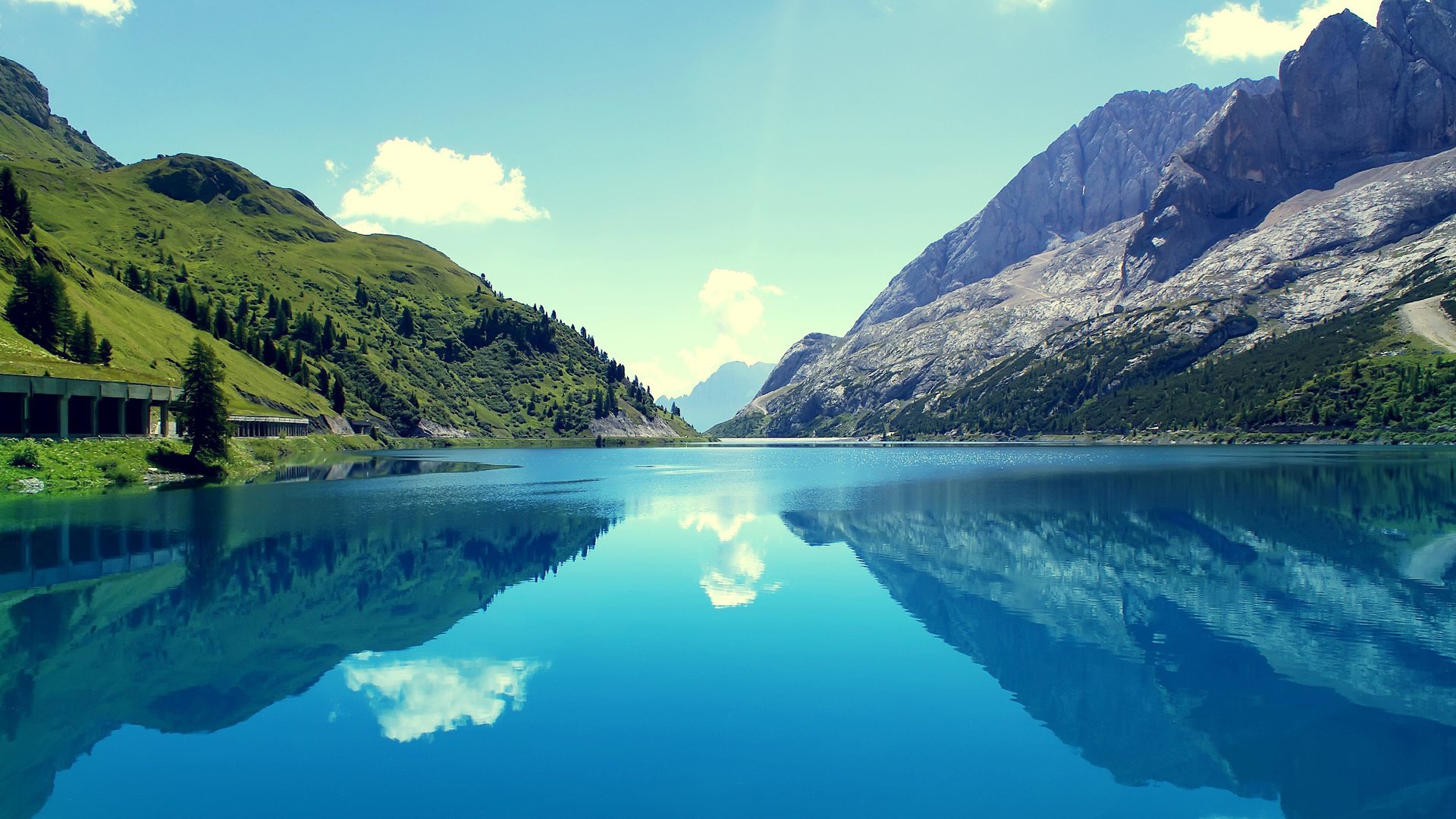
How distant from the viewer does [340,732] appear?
21.6 metres

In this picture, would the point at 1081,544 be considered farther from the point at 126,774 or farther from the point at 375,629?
the point at 126,774

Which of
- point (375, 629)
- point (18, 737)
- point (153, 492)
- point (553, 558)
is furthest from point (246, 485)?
point (18, 737)

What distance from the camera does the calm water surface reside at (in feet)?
60.0

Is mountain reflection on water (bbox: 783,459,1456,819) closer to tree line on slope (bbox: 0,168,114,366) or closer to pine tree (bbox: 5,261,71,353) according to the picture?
tree line on slope (bbox: 0,168,114,366)

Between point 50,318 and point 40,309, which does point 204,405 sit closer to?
point 50,318

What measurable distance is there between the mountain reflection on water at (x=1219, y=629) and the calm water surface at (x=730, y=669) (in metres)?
0.17

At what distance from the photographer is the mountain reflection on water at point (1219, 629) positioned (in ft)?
65.2

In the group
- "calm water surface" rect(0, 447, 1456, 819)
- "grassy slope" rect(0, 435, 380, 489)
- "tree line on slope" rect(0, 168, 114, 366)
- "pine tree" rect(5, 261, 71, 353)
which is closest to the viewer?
"calm water surface" rect(0, 447, 1456, 819)

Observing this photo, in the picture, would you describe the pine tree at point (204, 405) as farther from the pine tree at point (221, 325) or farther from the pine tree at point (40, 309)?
the pine tree at point (221, 325)

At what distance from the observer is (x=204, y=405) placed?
9506 cm

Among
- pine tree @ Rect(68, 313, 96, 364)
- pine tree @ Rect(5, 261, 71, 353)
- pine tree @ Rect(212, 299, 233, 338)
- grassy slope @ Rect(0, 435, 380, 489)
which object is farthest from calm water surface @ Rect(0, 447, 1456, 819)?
pine tree @ Rect(212, 299, 233, 338)

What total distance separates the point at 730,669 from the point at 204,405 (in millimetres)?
94202

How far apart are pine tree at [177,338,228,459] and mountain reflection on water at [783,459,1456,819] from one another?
73.3 metres

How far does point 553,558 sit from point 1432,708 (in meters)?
42.6
